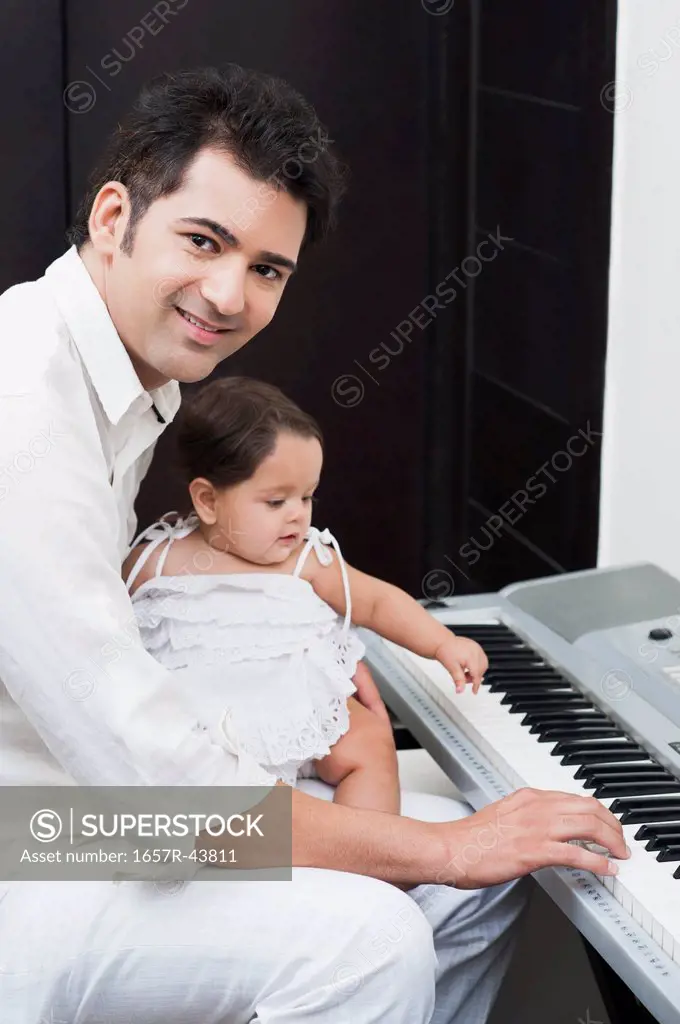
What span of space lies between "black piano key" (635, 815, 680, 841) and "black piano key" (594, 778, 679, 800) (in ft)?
0.28

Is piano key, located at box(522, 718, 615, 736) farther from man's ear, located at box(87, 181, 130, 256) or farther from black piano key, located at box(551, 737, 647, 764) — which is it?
man's ear, located at box(87, 181, 130, 256)

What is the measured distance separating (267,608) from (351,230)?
164cm

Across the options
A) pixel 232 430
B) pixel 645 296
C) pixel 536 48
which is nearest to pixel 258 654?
pixel 232 430

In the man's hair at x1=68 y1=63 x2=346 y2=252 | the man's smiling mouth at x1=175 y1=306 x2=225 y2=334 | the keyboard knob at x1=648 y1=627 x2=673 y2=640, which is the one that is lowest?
the keyboard knob at x1=648 y1=627 x2=673 y2=640

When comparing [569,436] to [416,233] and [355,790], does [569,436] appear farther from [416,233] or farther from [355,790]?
[355,790]

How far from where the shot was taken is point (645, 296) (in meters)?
2.70

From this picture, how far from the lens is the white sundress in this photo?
6.24 feet

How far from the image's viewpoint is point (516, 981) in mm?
2363

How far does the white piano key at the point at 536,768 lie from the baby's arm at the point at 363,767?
0.10m

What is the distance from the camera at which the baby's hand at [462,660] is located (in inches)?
79.4

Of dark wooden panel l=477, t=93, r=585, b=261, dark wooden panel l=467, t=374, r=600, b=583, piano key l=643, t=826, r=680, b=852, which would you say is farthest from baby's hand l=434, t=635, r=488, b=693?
dark wooden panel l=477, t=93, r=585, b=261

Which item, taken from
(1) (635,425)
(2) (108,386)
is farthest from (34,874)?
(1) (635,425)

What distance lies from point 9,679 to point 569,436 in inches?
67.5

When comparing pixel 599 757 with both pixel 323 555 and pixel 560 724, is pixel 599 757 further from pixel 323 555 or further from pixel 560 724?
pixel 323 555
